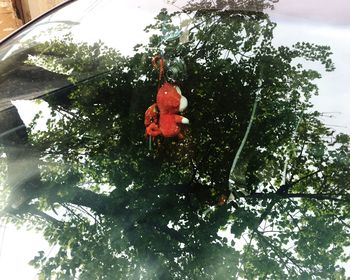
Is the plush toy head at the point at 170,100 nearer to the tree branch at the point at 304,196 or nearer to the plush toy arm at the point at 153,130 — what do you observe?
the plush toy arm at the point at 153,130

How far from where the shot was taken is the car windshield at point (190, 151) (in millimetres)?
1397

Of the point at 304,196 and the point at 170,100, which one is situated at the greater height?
the point at 170,100

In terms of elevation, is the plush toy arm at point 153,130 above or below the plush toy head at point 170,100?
below

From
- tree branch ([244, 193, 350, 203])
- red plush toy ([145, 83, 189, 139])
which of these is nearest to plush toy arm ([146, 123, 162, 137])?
red plush toy ([145, 83, 189, 139])

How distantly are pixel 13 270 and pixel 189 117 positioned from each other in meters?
0.77

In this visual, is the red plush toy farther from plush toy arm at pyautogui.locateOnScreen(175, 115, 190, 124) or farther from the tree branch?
the tree branch

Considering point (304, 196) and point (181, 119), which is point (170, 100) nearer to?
point (181, 119)

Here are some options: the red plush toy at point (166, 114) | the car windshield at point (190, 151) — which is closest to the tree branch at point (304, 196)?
the car windshield at point (190, 151)

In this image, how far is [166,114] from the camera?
153 cm

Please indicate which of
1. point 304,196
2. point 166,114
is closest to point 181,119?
point 166,114

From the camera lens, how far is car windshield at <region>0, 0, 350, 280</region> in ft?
4.58

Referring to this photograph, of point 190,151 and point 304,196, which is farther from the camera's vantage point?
point 190,151

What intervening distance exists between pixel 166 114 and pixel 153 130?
8 cm

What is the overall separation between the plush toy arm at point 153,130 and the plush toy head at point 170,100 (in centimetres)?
6
